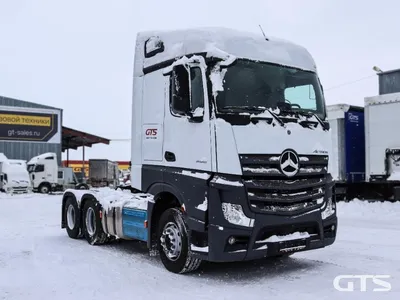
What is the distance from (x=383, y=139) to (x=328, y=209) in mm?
10202

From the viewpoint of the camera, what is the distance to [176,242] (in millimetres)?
6996

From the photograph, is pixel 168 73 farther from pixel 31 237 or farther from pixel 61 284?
pixel 31 237

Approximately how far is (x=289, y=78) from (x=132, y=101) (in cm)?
279

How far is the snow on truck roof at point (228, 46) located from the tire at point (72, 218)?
432cm

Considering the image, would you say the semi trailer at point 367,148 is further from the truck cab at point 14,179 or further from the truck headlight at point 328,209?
the truck cab at point 14,179

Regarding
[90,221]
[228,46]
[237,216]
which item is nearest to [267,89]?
[228,46]

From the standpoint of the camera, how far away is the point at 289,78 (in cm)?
709

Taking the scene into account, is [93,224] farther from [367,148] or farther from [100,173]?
[100,173]

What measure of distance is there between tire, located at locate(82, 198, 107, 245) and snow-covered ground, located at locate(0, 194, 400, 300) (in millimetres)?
196

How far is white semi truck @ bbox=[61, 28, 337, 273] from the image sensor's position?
6273mm

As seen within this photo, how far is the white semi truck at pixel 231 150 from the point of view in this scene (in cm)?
627

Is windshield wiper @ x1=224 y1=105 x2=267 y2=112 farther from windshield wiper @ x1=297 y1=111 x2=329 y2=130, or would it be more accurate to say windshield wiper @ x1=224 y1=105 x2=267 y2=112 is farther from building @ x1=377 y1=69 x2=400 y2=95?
building @ x1=377 y1=69 x2=400 y2=95

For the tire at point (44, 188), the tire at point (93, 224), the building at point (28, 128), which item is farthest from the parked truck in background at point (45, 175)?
the tire at point (93, 224)

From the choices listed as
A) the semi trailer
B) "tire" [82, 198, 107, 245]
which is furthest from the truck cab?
"tire" [82, 198, 107, 245]
